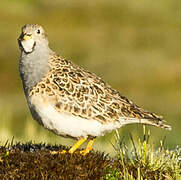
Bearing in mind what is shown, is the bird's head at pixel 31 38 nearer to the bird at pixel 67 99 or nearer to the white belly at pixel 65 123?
the bird at pixel 67 99

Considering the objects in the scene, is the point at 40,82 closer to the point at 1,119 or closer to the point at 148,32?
the point at 1,119

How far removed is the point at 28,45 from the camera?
11.3 metres

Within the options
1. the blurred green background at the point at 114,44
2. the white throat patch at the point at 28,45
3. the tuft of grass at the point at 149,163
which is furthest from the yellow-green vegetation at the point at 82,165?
the blurred green background at the point at 114,44

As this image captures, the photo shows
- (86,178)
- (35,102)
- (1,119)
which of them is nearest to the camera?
(86,178)

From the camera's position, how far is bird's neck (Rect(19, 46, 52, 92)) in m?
11.2

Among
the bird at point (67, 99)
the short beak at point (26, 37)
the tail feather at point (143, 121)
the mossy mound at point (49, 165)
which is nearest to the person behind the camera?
the mossy mound at point (49, 165)

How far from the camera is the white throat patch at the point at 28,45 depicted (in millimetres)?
11239

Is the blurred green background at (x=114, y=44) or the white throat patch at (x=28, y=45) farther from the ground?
the blurred green background at (x=114, y=44)

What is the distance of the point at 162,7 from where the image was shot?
59781 millimetres

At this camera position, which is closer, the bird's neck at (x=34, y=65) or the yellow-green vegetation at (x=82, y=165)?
the yellow-green vegetation at (x=82, y=165)

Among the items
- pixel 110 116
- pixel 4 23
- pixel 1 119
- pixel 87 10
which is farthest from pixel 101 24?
pixel 110 116

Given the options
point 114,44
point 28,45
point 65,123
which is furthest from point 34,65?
point 114,44

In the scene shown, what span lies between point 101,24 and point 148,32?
13.8ft

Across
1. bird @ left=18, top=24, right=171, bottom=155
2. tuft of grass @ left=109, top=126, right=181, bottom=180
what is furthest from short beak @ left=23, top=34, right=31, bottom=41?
tuft of grass @ left=109, top=126, right=181, bottom=180
